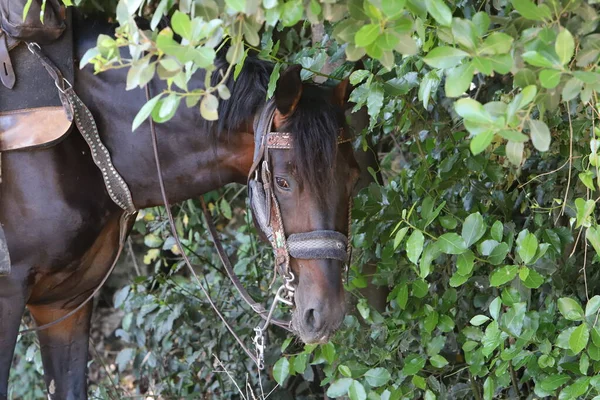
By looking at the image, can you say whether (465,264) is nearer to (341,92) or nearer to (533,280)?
(533,280)

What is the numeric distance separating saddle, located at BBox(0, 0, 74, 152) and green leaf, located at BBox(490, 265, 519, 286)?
129cm

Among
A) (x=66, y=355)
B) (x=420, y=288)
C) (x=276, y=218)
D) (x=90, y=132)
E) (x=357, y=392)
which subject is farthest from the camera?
(x=66, y=355)

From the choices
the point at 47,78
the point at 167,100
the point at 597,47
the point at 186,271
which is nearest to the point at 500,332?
the point at 597,47

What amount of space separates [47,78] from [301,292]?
0.97m

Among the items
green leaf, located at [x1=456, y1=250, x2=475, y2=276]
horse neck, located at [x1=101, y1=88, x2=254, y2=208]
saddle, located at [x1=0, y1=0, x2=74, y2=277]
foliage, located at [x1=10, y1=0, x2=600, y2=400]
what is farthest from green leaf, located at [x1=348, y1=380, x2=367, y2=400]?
saddle, located at [x1=0, y1=0, x2=74, y2=277]

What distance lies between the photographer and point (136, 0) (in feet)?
4.93

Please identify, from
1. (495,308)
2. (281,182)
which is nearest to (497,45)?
(281,182)

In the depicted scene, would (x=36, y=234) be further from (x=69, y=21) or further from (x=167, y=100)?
(x=167, y=100)

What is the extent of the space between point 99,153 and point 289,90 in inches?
24.2

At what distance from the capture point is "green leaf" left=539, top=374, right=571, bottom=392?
2383 millimetres

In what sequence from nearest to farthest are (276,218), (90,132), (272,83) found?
(272,83)
(276,218)
(90,132)

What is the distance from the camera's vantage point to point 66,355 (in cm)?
286

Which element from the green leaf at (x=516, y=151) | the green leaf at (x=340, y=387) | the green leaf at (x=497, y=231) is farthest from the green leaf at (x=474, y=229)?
the green leaf at (x=516, y=151)

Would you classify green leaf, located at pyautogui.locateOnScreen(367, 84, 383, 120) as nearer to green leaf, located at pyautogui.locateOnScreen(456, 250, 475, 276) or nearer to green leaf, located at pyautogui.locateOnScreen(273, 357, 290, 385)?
green leaf, located at pyautogui.locateOnScreen(456, 250, 475, 276)
